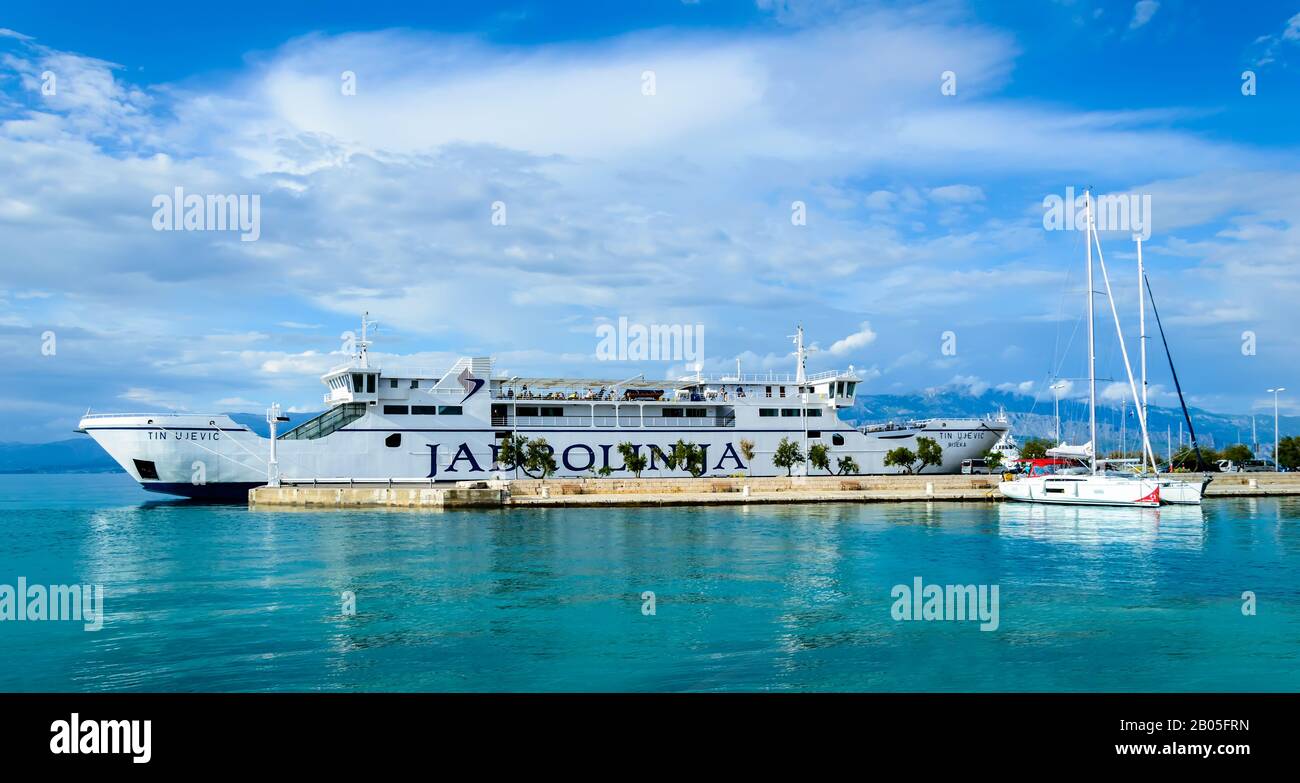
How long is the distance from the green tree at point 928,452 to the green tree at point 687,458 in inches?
532

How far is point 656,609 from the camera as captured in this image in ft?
58.4

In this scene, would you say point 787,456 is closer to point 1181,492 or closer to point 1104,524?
point 1104,524


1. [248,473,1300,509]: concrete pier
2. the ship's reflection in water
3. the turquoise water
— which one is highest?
[248,473,1300,509]: concrete pier

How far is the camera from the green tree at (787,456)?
50.5 metres

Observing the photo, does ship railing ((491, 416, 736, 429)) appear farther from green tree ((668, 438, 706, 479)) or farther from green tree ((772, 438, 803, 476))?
green tree ((772, 438, 803, 476))

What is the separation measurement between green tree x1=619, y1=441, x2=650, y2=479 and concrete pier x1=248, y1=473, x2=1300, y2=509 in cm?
267

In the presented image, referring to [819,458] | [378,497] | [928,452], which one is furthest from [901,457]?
[378,497]

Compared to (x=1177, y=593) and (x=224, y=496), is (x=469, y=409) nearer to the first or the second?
(x=224, y=496)

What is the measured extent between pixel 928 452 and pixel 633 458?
A: 1821 centimetres

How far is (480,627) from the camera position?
53.3 ft

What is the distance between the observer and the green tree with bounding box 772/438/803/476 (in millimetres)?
50531

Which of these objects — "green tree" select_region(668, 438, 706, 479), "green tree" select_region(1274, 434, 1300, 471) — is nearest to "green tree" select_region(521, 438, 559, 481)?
"green tree" select_region(668, 438, 706, 479)

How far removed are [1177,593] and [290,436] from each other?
4069cm
